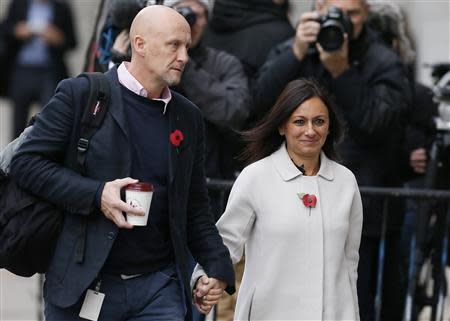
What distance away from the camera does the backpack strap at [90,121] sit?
439 cm

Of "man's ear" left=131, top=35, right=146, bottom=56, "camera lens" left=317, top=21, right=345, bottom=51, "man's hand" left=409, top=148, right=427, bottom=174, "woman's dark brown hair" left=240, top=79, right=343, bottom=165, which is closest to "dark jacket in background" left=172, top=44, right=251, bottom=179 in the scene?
"camera lens" left=317, top=21, right=345, bottom=51

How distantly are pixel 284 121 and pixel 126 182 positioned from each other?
42.3 inches

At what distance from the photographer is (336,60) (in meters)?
6.28

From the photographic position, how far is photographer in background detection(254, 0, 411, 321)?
20.5ft

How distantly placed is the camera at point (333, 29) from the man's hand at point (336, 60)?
3 centimetres

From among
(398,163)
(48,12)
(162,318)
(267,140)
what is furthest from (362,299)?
(48,12)

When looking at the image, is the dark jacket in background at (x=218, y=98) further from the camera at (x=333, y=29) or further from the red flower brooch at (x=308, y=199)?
the red flower brooch at (x=308, y=199)

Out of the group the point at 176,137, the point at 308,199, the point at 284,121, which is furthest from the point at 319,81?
the point at 176,137

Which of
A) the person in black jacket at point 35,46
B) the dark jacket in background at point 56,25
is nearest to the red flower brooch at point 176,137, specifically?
the person in black jacket at point 35,46

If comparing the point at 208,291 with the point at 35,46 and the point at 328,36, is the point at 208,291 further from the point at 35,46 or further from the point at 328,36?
the point at 35,46

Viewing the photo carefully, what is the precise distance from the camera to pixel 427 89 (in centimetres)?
732

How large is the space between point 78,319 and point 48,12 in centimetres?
736

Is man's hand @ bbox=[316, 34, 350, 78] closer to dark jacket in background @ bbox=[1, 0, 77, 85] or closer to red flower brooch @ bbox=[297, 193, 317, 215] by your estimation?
red flower brooch @ bbox=[297, 193, 317, 215]

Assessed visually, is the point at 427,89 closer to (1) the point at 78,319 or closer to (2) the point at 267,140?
(2) the point at 267,140
